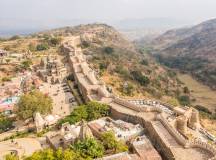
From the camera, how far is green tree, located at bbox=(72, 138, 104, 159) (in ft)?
82.8

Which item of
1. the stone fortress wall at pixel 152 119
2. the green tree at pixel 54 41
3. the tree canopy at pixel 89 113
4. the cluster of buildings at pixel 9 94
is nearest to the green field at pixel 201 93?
the stone fortress wall at pixel 152 119

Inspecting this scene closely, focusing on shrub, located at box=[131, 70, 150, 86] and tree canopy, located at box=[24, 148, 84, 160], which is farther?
shrub, located at box=[131, 70, 150, 86]

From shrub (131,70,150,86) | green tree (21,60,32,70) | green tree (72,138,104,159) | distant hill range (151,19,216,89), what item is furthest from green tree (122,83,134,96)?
distant hill range (151,19,216,89)

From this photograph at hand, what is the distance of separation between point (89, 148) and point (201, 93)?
65332mm

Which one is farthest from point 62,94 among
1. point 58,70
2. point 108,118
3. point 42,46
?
point 42,46

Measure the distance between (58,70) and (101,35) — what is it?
67.9 metres

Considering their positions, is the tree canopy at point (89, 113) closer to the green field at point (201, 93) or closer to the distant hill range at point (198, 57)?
the green field at point (201, 93)

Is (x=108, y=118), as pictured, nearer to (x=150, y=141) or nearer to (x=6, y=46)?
(x=150, y=141)

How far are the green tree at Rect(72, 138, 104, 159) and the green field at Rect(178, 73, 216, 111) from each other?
4861 cm

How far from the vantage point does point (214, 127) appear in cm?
4634

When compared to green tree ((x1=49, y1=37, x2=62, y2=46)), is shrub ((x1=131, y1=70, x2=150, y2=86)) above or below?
below

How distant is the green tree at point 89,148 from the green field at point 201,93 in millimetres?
48613

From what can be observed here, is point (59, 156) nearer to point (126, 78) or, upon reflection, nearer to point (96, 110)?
point (96, 110)

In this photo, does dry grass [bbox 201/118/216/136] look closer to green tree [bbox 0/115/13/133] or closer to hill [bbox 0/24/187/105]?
hill [bbox 0/24/187/105]
